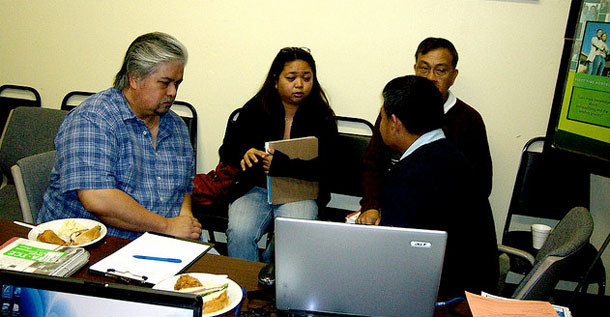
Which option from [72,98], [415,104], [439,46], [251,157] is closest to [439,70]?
[439,46]

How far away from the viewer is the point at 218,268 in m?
1.46

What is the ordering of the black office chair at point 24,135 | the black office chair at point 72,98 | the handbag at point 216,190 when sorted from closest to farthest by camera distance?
the black office chair at point 24,135, the handbag at point 216,190, the black office chair at point 72,98

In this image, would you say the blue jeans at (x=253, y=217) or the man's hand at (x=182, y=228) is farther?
the blue jeans at (x=253, y=217)

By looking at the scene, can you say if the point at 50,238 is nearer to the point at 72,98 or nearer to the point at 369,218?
the point at 369,218

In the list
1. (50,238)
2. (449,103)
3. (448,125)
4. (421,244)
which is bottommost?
(50,238)

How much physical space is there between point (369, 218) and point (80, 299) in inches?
63.3

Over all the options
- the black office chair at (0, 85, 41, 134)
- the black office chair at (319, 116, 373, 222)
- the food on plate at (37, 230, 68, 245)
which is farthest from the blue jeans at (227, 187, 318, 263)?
the black office chair at (0, 85, 41, 134)

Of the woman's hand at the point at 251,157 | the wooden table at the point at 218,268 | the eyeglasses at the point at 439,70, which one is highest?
the eyeglasses at the point at 439,70

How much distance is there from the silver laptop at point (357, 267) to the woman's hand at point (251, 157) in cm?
136

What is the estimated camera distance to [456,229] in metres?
1.53

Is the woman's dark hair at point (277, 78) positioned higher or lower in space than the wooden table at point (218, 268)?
higher

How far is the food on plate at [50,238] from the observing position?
1.50 m

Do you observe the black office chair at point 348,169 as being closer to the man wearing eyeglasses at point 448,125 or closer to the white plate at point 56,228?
the man wearing eyeglasses at point 448,125

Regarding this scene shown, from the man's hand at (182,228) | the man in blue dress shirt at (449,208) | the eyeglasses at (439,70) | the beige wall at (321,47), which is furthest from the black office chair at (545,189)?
the man's hand at (182,228)
